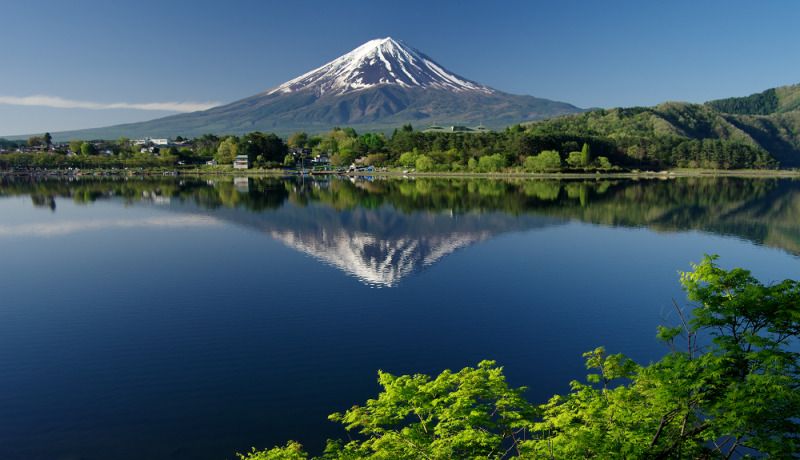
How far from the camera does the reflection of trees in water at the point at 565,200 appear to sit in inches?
2116

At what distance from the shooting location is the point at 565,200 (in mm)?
72750

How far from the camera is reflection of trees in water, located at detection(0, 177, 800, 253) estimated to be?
176 ft

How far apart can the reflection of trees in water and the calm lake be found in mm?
1132

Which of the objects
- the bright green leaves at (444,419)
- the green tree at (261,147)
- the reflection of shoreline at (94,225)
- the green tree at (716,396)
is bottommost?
the reflection of shoreline at (94,225)

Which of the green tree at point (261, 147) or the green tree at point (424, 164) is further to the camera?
the green tree at point (261, 147)

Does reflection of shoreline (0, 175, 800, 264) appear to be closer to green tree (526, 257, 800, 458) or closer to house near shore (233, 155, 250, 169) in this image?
green tree (526, 257, 800, 458)

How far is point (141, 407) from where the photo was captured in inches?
586

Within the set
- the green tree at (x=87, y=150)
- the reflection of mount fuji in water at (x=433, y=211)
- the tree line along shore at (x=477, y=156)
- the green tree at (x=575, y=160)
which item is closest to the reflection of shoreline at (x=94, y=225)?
the reflection of mount fuji in water at (x=433, y=211)

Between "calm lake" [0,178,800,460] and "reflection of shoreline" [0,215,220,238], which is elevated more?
"reflection of shoreline" [0,215,220,238]

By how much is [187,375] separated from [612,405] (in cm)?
1365

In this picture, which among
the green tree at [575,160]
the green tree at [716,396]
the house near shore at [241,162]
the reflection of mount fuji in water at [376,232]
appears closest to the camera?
the green tree at [716,396]

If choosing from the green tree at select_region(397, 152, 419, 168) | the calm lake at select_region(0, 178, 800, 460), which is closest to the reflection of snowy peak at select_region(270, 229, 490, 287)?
the calm lake at select_region(0, 178, 800, 460)

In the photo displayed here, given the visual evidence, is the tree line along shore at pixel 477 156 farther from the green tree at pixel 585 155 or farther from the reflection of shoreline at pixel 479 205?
the reflection of shoreline at pixel 479 205

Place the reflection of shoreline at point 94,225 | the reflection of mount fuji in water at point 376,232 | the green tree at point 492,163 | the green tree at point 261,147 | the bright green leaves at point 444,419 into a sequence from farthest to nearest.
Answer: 1. the green tree at point 261,147
2. the green tree at point 492,163
3. the reflection of shoreline at point 94,225
4. the reflection of mount fuji in water at point 376,232
5. the bright green leaves at point 444,419
